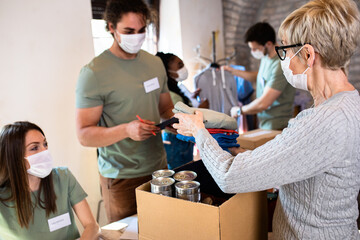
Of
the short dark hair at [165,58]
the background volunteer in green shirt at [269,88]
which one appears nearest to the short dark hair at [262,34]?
the background volunteer in green shirt at [269,88]

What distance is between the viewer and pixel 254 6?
427 centimetres

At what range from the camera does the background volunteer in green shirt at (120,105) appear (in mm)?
1610

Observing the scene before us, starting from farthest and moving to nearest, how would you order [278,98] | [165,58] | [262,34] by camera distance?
1. [262,34]
2. [278,98]
3. [165,58]

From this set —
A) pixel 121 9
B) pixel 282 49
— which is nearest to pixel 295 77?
pixel 282 49

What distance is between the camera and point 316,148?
75 cm

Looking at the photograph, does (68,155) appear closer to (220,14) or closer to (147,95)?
(147,95)

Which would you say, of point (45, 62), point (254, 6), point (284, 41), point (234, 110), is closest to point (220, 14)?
point (254, 6)

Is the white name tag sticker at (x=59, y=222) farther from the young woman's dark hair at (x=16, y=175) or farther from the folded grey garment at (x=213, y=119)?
the folded grey garment at (x=213, y=119)

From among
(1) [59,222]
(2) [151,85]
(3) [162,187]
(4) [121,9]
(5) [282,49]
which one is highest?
(4) [121,9]

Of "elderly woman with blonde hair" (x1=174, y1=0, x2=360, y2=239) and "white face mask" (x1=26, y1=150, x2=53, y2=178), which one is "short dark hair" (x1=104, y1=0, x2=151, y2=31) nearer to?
"white face mask" (x1=26, y1=150, x2=53, y2=178)

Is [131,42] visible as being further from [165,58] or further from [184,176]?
[184,176]

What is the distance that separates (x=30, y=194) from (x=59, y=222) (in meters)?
0.19

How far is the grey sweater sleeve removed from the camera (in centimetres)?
75

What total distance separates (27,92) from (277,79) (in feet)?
6.72
